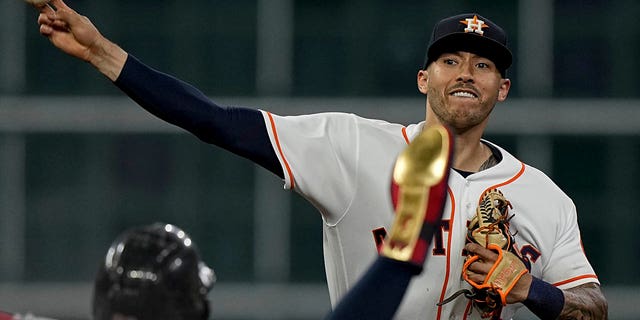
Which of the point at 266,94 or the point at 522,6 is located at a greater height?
the point at 522,6

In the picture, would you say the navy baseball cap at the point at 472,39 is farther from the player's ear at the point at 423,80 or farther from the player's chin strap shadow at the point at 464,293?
the player's chin strap shadow at the point at 464,293

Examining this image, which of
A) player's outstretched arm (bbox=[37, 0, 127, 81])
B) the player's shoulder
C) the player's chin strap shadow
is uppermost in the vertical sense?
player's outstretched arm (bbox=[37, 0, 127, 81])

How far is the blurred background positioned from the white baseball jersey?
6698mm

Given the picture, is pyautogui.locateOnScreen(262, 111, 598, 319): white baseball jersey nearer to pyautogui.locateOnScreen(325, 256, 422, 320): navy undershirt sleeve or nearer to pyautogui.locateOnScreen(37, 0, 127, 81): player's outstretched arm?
pyautogui.locateOnScreen(37, 0, 127, 81): player's outstretched arm

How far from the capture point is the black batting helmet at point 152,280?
2617mm

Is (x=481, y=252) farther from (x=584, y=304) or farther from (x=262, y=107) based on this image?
(x=262, y=107)

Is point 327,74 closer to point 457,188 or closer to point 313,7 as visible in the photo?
point 313,7

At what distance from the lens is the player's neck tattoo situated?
4379 millimetres

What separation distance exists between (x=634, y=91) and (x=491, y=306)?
755cm

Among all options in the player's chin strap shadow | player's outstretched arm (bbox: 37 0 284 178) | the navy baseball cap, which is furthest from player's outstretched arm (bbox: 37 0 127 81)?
the player's chin strap shadow

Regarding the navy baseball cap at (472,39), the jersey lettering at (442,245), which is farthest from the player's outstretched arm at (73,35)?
the navy baseball cap at (472,39)

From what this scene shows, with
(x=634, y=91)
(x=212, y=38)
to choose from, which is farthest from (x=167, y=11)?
(x=634, y=91)

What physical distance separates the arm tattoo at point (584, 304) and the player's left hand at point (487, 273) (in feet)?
0.64

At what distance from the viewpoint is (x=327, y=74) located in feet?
36.7
